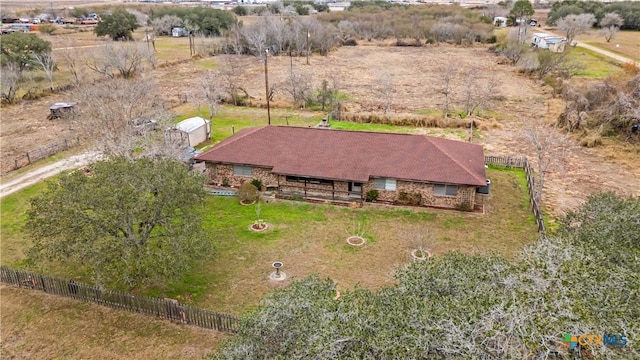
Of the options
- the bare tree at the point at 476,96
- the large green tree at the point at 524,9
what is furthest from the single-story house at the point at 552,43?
the large green tree at the point at 524,9

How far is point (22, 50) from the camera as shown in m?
55.6

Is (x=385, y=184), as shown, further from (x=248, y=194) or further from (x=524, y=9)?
(x=524, y=9)

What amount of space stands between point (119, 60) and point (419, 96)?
36.5m

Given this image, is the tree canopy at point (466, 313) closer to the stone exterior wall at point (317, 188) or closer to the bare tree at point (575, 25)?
the stone exterior wall at point (317, 188)

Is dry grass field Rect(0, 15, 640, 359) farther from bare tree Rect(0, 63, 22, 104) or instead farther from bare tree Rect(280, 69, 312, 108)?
bare tree Rect(280, 69, 312, 108)

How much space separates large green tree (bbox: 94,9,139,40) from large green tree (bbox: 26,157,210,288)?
74.7 meters

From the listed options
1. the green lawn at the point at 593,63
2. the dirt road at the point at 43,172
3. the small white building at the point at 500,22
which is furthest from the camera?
Result: the small white building at the point at 500,22

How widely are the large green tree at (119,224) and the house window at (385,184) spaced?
12.0 m

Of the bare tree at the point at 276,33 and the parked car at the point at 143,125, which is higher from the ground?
the bare tree at the point at 276,33

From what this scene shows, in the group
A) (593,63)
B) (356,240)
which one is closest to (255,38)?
(593,63)

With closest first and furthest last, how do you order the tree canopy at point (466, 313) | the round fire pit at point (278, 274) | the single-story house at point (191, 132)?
the tree canopy at point (466, 313), the round fire pit at point (278, 274), the single-story house at point (191, 132)

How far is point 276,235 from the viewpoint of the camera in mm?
23969

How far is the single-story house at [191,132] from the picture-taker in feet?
113

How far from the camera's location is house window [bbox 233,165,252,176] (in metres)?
29.0
